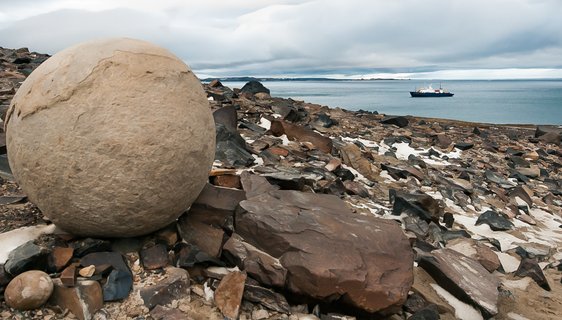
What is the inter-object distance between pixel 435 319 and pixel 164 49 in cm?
344

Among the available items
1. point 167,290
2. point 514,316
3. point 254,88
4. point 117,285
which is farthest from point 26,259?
point 254,88

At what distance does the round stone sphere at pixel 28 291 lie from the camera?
10.4ft

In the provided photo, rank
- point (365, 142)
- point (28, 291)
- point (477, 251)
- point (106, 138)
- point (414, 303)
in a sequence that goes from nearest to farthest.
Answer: point (28, 291) < point (106, 138) < point (414, 303) < point (477, 251) < point (365, 142)

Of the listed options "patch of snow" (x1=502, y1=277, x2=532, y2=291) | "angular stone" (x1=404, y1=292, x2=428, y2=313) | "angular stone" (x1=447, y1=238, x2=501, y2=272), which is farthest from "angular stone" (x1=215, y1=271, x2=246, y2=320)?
→ "angular stone" (x1=447, y1=238, x2=501, y2=272)

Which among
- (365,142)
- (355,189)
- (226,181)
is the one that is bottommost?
(365,142)

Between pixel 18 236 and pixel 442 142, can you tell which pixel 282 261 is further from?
pixel 442 142

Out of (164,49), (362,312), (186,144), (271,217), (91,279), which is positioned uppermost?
(164,49)

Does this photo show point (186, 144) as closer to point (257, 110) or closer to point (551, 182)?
point (257, 110)

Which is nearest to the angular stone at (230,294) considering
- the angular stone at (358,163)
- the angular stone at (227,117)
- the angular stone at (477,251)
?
the angular stone at (477,251)

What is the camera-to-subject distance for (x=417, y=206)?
21.8 feet

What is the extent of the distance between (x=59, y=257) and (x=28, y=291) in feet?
1.48

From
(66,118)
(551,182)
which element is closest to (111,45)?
(66,118)

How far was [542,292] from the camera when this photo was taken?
4.87 m

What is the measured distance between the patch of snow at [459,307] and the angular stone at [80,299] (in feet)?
10.4
